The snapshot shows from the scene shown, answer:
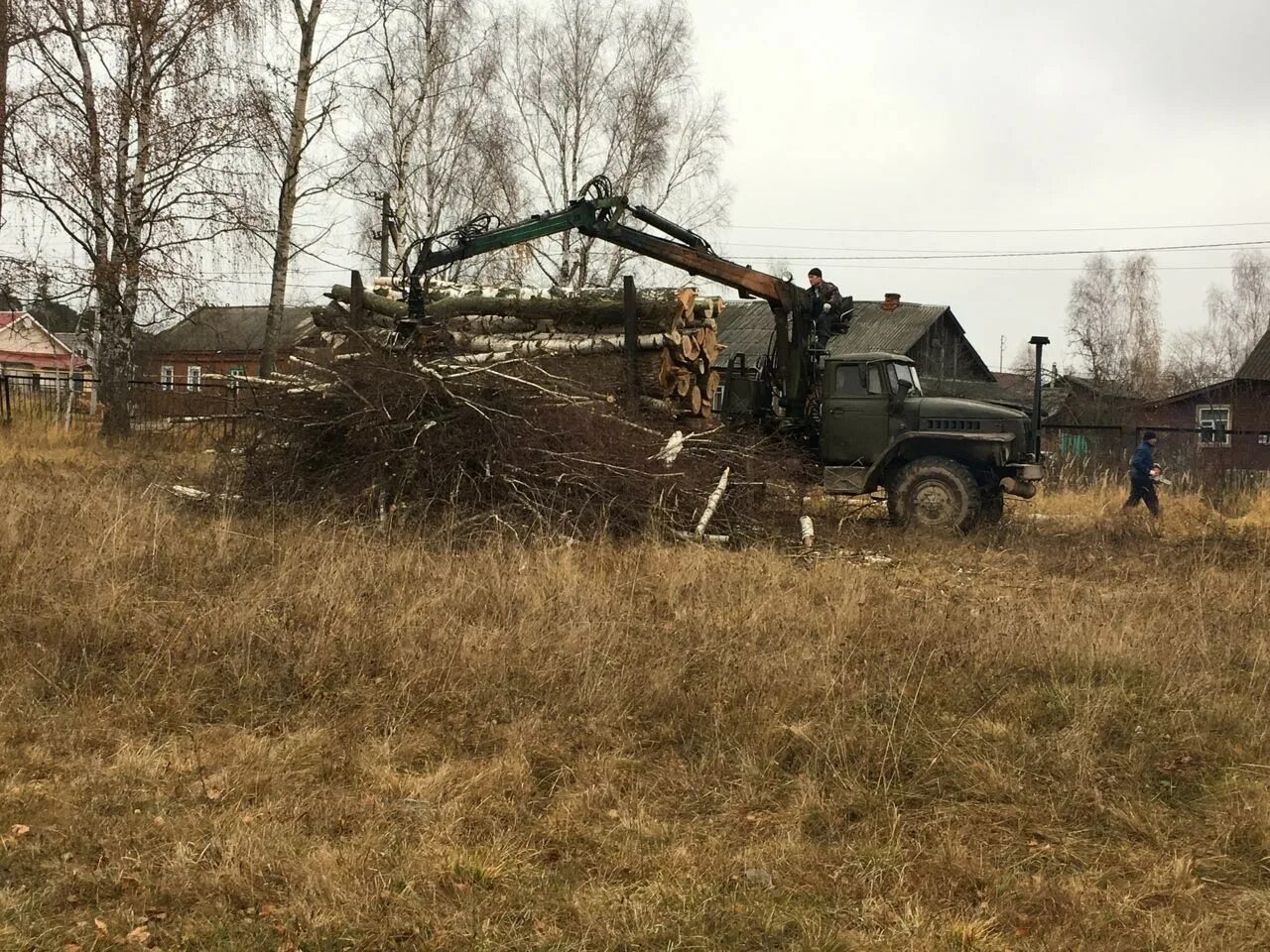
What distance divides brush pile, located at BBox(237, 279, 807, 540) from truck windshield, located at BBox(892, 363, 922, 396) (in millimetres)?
2643

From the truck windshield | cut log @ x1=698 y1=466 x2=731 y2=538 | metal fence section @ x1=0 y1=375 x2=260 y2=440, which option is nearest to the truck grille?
the truck windshield

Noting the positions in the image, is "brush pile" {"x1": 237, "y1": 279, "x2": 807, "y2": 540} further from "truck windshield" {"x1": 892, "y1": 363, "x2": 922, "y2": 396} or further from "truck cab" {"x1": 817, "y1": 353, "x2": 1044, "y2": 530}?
"truck windshield" {"x1": 892, "y1": 363, "x2": 922, "y2": 396}

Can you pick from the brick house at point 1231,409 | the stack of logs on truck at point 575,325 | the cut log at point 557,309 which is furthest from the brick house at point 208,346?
the brick house at point 1231,409

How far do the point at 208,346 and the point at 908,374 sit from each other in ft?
118

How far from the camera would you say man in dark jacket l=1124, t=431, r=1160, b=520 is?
14.2 m

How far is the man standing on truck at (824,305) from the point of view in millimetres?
12812

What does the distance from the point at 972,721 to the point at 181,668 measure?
12.8 feet

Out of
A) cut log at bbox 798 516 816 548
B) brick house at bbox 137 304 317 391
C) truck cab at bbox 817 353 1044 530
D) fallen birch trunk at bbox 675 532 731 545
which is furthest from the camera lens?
brick house at bbox 137 304 317 391

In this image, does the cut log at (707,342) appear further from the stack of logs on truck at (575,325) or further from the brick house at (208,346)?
the brick house at (208,346)

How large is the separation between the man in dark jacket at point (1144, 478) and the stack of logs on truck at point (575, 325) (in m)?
5.88

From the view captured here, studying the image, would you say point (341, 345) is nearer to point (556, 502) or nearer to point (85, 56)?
point (556, 502)

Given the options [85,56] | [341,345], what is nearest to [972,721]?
[341,345]

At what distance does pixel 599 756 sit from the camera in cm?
463

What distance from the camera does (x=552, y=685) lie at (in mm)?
5285
